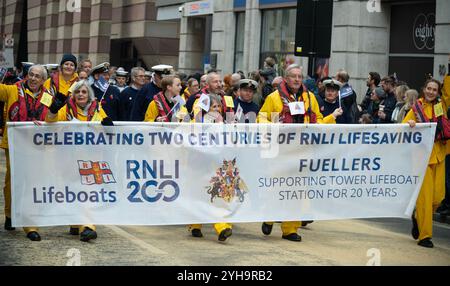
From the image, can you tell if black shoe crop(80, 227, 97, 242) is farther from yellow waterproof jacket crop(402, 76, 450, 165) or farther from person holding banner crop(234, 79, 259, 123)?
yellow waterproof jacket crop(402, 76, 450, 165)

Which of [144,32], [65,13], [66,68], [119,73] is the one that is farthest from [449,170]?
[65,13]

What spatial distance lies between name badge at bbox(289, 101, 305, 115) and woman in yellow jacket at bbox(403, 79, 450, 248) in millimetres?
1212

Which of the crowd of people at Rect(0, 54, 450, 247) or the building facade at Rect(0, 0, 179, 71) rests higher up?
the building facade at Rect(0, 0, 179, 71)

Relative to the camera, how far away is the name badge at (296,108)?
10335 millimetres

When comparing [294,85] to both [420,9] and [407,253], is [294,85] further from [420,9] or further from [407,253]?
[420,9]

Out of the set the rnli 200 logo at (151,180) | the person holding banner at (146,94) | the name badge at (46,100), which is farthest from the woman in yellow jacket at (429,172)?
the name badge at (46,100)

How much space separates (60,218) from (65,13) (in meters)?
47.5

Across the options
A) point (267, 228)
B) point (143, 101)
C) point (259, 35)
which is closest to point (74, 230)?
point (267, 228)

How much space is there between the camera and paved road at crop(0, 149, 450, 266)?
348 inches

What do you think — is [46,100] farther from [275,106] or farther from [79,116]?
[275,106]

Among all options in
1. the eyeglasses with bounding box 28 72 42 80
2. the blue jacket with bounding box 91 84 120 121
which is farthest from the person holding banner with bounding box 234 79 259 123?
the blue jacket with bounding box 91 84 120 121

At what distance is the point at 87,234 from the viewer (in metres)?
9.66

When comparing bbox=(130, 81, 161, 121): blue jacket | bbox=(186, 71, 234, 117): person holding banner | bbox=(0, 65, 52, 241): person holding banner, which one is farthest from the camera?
bbox=(130, 81, 161, 121): blue jacket

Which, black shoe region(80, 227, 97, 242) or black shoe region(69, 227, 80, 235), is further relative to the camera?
black shoe region(69, 227, 80, 235)
